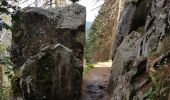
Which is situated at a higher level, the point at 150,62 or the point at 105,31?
the point at 105,31

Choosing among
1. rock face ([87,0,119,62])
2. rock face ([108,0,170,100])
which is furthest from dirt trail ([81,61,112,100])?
rock face ([87,0,119,62])

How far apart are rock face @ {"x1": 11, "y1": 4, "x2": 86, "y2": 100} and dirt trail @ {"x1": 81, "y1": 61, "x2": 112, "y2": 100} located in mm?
849

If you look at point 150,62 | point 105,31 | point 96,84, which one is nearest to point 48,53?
point 96,84

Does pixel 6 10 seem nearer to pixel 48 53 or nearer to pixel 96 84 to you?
pixel 48 53

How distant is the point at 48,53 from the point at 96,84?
3.51 metres

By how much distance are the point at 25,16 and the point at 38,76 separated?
12.0ft

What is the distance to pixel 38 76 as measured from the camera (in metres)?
10.6

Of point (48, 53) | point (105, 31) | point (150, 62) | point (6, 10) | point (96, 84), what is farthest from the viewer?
point (105, 31)

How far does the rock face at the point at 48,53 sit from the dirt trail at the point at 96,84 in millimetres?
849

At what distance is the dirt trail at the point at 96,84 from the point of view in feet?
39.8

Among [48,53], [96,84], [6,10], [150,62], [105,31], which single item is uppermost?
[105,31]

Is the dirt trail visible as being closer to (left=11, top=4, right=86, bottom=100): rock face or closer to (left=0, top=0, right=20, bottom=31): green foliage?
(left=11, top=4, right=86, bottom=100): rock face

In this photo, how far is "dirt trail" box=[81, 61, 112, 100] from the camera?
39.8 feet

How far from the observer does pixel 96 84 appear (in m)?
13.5
